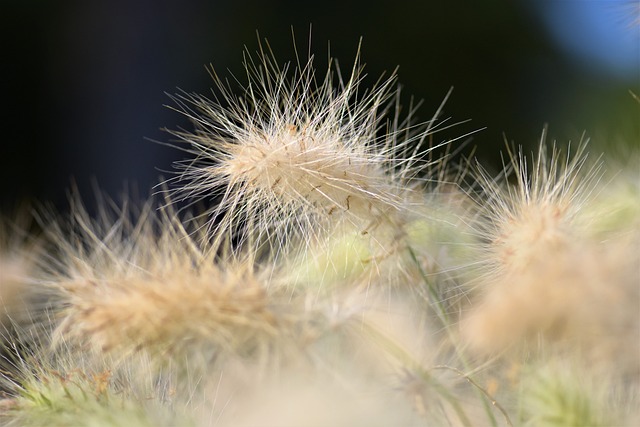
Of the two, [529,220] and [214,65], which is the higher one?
[214,65]

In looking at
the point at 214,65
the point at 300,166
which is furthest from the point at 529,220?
the point at 214,65

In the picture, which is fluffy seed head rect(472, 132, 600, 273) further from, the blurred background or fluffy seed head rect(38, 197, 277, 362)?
the blurred background

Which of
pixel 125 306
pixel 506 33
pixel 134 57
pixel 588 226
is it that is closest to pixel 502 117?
pixel 506 33

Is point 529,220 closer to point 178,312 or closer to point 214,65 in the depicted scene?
point 178,312

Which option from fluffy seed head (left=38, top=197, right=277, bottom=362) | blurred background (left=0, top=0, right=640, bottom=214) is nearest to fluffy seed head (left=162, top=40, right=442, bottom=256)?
fluffy seed head (left=38, top=197, right=277, bottom=362)

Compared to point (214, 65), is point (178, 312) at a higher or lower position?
lower

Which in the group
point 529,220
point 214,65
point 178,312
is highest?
point 214,65

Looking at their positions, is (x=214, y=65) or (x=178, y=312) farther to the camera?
(x=214, y=65)

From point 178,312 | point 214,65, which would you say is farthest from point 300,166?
point 214,65

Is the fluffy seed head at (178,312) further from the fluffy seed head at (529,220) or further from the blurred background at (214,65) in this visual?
the blurred background at (214,65)

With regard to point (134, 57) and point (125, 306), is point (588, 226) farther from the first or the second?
point (134, 57)
